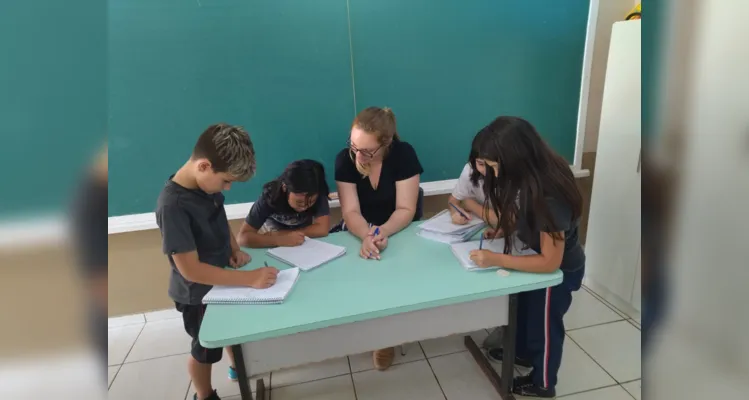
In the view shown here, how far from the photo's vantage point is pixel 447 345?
2.13 meters

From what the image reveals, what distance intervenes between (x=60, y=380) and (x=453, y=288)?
1121mm

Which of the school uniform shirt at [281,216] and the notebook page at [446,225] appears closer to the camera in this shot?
the notebook page at [446,225]

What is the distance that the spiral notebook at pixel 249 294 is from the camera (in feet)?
4.06

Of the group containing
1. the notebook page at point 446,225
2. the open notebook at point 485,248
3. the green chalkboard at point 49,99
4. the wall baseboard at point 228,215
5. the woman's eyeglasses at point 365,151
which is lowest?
the wall baseboard at point 228,215

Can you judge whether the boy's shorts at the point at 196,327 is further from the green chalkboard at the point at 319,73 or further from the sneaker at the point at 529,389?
the sneaker at the point at 529,389

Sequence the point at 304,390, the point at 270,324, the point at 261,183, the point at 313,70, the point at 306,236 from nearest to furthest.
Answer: the point at 270,324 → the point at 306,236 → the point at 304,390 → the point at 313,70 → the point at 261,183

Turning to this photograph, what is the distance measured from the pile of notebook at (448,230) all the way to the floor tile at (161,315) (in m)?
1.62

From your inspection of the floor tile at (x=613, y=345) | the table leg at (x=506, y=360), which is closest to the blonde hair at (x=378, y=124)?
the table leg at (x=506, y=360)

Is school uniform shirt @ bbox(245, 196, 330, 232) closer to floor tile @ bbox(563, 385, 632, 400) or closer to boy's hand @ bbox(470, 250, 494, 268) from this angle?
boy's hand @ bbox(470, 250, 494, 268)

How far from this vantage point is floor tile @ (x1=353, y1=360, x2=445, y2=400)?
1824 mm

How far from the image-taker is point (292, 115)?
2100 millimetres

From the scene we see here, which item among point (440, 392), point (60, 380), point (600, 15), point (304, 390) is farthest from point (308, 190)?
point (600, 15)

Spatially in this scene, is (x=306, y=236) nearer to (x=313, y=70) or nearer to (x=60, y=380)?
(x=313, y=70)

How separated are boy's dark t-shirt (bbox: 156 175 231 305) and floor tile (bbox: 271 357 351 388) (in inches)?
27.7
